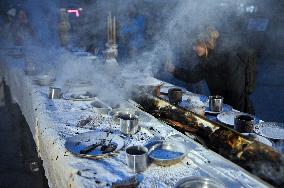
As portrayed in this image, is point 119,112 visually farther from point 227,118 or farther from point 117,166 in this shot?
point 227,118

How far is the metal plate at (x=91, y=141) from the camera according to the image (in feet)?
6.97

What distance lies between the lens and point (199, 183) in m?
1.69

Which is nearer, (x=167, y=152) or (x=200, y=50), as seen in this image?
(x=167, y=152)

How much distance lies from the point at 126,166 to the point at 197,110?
125cm

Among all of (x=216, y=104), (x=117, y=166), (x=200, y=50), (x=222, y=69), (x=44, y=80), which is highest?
(x=200, y=50)

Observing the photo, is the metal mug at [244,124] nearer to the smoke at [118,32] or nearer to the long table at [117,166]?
the long table at [117,166]

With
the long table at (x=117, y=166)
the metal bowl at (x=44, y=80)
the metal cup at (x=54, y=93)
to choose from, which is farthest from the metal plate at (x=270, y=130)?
the metal bowl at (x=44, y=80)

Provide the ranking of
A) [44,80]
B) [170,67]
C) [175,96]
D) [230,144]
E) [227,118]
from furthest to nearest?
1. [170,67]
2. [44,80]
3. [175,96]
4. [227,118]
5. [230,144]

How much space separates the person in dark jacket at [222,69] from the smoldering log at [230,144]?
6.32 feet

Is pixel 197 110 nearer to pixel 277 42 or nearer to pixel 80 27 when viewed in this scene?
pixel 80 27

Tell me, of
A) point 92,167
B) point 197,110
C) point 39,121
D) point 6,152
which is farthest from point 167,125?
point 6,152

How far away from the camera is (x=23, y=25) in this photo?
9703 mm

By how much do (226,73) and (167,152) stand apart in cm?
298

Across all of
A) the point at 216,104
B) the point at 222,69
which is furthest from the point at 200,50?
the point at 216,104
